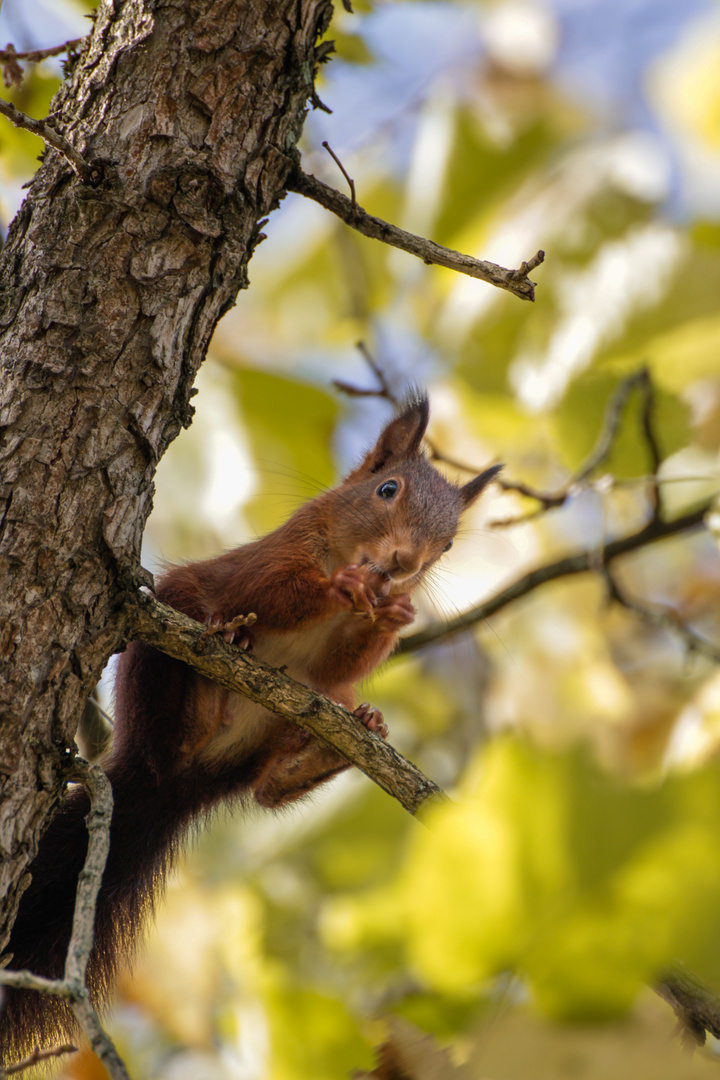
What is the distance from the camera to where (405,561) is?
113 inches

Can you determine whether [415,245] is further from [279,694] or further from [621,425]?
[621,425]

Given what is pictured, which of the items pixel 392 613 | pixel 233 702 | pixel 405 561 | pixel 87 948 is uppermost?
pixel 405 561

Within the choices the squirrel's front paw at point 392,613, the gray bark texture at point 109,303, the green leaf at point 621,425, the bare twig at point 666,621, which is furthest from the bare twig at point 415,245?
the bare twig at point 666,621

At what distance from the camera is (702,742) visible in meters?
2.22

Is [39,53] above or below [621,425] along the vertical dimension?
above

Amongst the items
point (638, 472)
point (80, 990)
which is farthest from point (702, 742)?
point (80, 990)

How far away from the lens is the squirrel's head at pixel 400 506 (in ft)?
9.77

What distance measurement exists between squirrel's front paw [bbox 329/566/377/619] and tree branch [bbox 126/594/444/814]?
2.32 ft

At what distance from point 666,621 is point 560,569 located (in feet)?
1.34

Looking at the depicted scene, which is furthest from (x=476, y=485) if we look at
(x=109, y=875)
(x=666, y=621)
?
(x=109, y=875)

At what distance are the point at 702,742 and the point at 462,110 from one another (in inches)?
87.6

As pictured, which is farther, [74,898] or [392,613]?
[392,613]

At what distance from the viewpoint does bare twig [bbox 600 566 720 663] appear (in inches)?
115

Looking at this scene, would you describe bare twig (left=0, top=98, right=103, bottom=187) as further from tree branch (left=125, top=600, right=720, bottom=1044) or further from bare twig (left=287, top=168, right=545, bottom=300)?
tree branch (left=125, top=600, right=720, bottom=1044)
